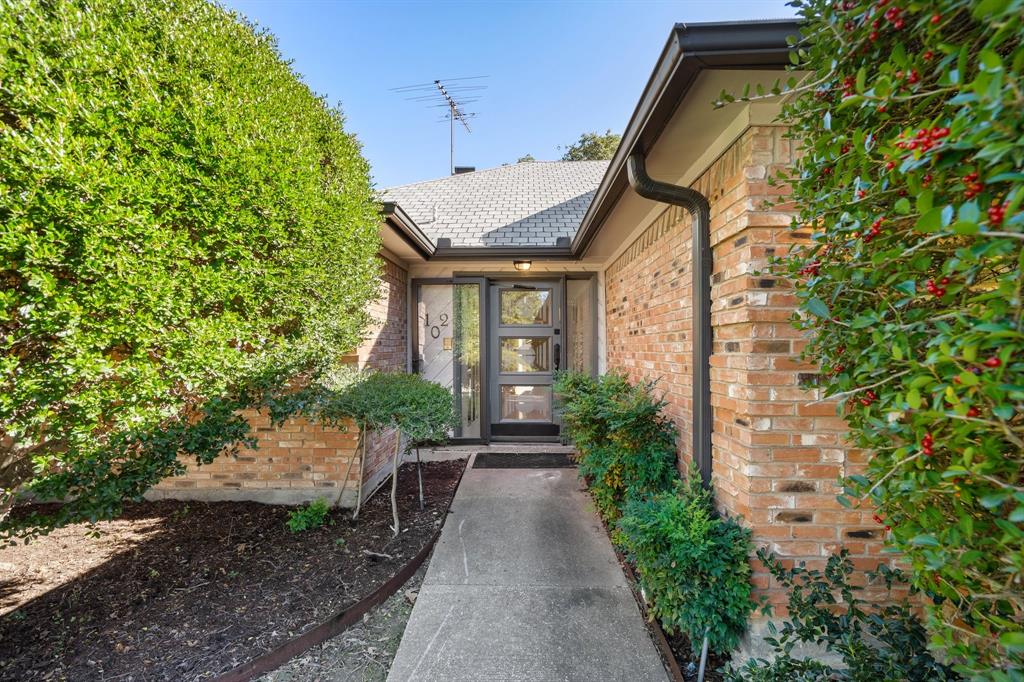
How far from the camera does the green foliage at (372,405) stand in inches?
109

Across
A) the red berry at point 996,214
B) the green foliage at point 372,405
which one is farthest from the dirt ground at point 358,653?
the red berry at point 996,214

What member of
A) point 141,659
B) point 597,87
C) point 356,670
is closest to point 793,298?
point 356,670

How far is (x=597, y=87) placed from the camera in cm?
598

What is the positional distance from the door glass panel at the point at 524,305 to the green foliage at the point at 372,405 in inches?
99.0

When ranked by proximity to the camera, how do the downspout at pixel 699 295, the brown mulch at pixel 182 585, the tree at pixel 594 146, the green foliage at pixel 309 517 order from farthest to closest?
the tree at pixel 594 146 → the green foliage at pixel 309 517 → the downspout at pixel 699 295 → the brown mulch at pixel 182 585

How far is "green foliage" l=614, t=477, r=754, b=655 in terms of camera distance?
168 centimetres

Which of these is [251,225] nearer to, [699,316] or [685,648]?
[699,316]

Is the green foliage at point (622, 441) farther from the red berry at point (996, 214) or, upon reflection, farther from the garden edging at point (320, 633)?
the red berry at point (996, 214)

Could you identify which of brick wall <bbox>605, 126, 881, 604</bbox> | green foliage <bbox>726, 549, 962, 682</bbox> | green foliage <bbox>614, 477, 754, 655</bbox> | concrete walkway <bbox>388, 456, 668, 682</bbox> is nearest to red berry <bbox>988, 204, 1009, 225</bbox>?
brick wall <bbox>605, 126, 881, 604</bbox>

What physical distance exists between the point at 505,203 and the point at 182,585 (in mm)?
5641

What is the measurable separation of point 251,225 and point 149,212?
44 centimetres

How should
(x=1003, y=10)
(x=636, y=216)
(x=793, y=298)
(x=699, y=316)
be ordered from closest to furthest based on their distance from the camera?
(x=1003, y=10) < (x=793, y=298) < (x=699, y=316) < (x=636, y=216)

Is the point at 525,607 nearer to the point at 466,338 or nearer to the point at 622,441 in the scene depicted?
the point at 622,441

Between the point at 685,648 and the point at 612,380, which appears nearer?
the point at 685,648
